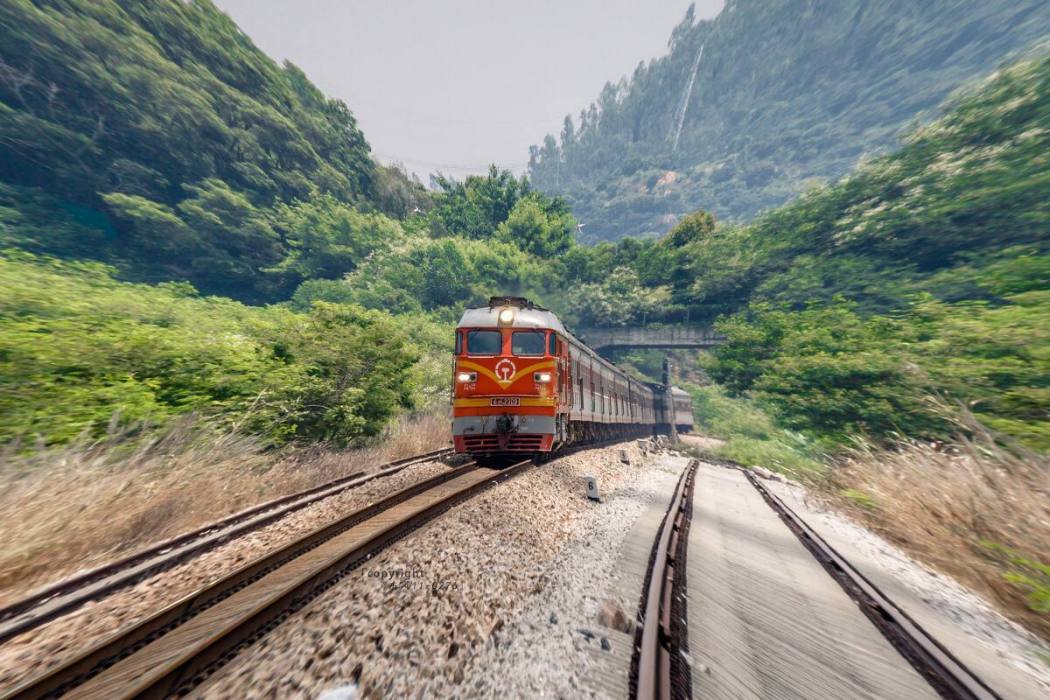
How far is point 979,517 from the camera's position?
4.12m

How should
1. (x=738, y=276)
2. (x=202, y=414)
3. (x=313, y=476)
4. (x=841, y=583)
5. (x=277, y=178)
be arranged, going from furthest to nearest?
(x=277, y=178) < (x=738, y=276) < (x=313, y=476) < (x=202, y=414) < (x=841, y=583)

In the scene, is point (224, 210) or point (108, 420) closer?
point (108, 420)

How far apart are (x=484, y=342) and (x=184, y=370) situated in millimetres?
5543

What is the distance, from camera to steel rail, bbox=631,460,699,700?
204cm

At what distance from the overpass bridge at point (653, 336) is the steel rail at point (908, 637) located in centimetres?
1930

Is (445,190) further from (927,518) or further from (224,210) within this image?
(927,518)

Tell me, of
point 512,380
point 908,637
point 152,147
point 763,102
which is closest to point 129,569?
point 512,380

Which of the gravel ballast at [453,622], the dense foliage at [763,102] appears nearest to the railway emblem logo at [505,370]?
the gravel ballast at [453,622]

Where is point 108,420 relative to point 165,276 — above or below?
below

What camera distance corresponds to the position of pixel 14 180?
18.4m

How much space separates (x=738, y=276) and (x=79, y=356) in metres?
25.6

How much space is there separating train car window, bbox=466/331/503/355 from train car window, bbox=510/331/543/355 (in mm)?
304

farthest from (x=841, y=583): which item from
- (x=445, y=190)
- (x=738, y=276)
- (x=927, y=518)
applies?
(x=445, y=190)

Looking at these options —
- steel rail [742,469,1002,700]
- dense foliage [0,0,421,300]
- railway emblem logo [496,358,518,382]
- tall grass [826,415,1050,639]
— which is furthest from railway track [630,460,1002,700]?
dense foliage [0,0,421,300]
